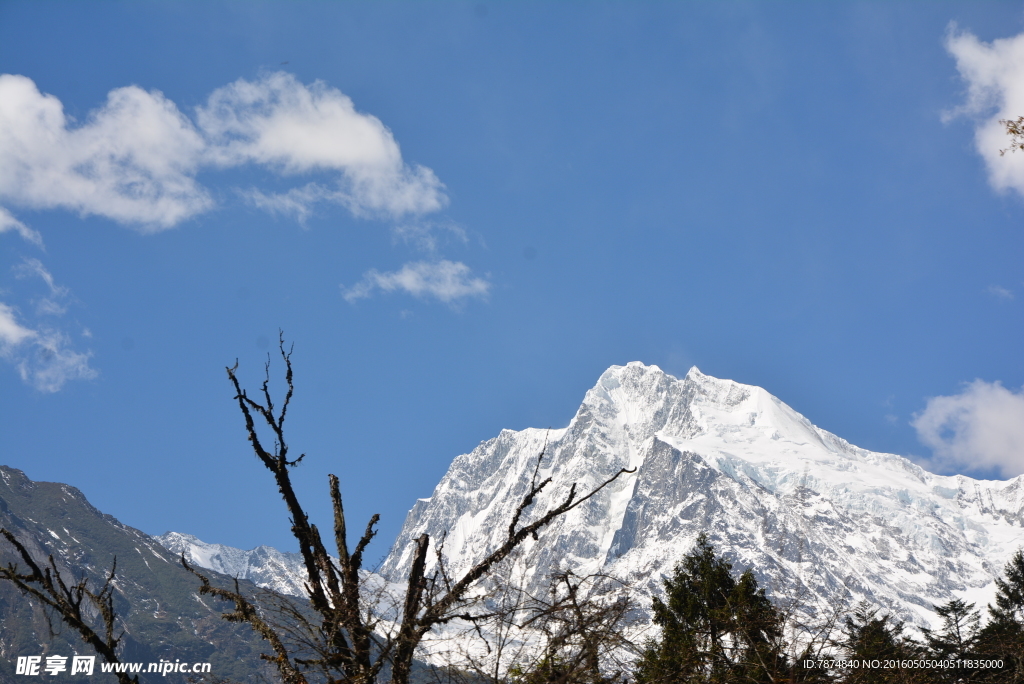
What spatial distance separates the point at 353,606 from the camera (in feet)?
18.5

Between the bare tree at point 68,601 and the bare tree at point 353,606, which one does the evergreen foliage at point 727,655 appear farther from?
the bare tree at point 68,601

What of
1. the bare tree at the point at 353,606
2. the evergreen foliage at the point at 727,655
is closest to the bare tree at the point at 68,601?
the bare tree at the point at 353,606

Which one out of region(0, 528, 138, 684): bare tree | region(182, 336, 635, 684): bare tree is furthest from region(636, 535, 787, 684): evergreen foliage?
region(0, 528, 138, 684): bare tree

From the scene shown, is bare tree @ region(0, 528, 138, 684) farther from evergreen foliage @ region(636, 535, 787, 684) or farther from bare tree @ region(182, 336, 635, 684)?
evergreen foliage @ region(636, 535, 787, 684)

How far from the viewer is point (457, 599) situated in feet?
18.4

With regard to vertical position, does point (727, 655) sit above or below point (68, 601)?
below

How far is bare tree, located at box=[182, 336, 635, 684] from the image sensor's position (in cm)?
545

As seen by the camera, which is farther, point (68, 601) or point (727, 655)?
point (68, 601)

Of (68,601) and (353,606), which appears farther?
(68,601)

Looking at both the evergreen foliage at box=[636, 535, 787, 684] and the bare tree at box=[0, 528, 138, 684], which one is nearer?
the evergreen foliage at box=[636, 535, 787, 684]

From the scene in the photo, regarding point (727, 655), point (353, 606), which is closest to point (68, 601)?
point (353, 606)

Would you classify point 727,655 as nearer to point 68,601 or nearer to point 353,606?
point 353,606

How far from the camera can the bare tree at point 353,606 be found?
545cm

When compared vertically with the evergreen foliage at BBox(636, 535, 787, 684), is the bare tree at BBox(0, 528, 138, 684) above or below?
above
